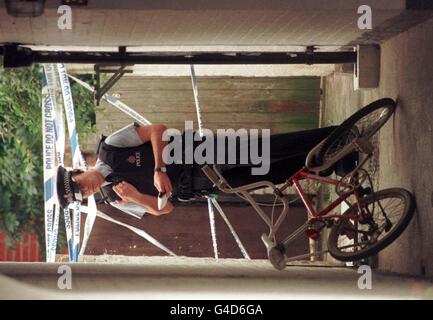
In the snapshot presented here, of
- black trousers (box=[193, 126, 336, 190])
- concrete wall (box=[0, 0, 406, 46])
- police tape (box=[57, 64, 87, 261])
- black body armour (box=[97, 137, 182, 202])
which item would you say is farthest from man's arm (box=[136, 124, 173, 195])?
police tape (box=[57, 64, 87, 261])

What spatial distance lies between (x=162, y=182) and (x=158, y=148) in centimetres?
27

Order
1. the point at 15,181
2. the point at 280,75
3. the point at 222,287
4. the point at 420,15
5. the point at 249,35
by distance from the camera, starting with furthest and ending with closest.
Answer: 1. the point at 15,181
2. the point at 280,75
3. the point at 249,35
4. the point at 420,15
5. the point at 222,287

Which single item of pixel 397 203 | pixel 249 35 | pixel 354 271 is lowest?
pixel 354 271

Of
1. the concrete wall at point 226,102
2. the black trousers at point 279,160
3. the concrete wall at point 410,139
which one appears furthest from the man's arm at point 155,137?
the concrete wall at point 226,102

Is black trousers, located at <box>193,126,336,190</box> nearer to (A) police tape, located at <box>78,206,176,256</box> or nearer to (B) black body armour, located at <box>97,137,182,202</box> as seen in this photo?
(B) black body armour, located at <box>97,137,182,202</box>

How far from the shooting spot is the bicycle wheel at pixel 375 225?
805cm

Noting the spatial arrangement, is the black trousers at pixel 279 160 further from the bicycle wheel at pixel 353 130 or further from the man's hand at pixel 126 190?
the man's hand at pixel 126 190

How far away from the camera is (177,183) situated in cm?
843

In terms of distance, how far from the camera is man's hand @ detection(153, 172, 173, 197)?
7.99 meters

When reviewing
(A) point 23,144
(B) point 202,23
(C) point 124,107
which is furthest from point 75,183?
(A) point 23,144

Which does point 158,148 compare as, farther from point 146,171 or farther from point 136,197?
point 136,197

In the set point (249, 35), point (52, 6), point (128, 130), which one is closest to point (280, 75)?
point (249, 35)

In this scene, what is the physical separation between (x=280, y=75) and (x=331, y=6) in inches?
170

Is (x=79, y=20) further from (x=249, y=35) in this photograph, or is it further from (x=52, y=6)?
(x=249, y=35)
